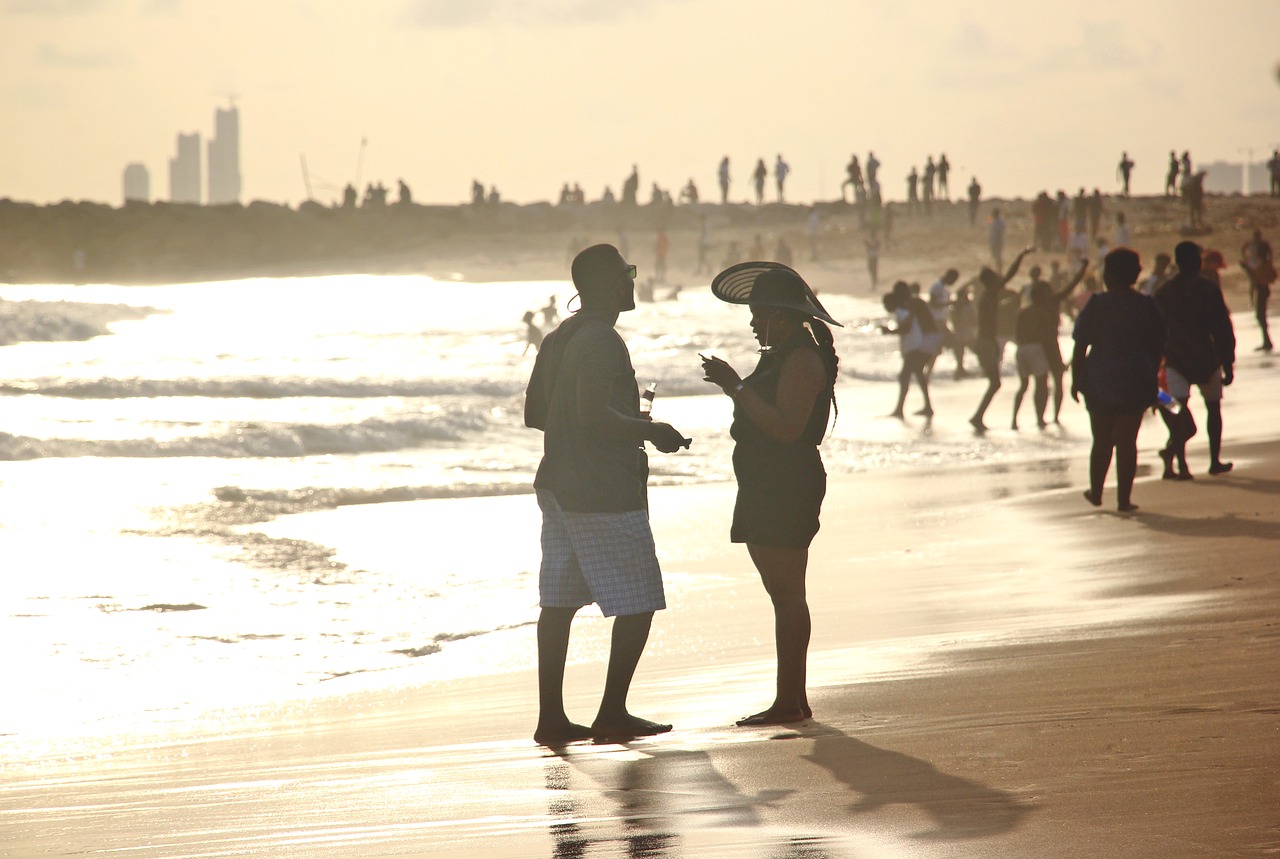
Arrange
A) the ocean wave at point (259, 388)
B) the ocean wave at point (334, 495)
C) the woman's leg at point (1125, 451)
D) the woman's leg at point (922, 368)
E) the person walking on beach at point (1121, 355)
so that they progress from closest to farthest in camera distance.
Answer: the person walking on beach at point (1121, 355)
the woman's leg at point (1125, 451)
the ocean wave at point (334, 495)
the woman's leg at point (922, 368)
the ocean wave at point (259, 388)

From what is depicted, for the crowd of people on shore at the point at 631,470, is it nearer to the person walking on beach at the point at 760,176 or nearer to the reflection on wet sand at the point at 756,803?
the reflection on wet sand at the point at 756,803

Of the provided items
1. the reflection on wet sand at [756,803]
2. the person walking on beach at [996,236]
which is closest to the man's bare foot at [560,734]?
the reflection on wet sand at [756,803]

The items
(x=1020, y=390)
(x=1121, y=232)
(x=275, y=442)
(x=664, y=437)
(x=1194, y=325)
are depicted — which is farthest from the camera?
(x=1121, y=232)

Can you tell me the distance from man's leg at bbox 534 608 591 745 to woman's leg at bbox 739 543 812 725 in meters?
0.59

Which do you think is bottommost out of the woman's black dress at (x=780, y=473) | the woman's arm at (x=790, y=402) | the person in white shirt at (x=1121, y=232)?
the woman's black dress at (x=780, y=473)

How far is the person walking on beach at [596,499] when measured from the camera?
491 cm

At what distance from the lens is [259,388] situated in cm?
2598

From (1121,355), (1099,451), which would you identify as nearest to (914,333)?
(1099,451)

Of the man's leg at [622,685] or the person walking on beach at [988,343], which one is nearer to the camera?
the man's leg at [622,685]

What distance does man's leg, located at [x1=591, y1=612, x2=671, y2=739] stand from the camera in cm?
492

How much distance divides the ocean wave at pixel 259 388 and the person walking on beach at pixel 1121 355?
17.1m

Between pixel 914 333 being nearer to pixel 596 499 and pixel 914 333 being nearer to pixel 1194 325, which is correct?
pixel 1194 325

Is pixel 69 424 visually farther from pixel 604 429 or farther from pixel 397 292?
pixel 397 292

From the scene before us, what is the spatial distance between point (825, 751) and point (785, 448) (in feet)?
3.49
